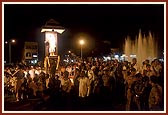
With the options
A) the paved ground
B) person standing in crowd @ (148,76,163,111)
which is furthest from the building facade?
person standing in crowd @ (148,76,163,111)

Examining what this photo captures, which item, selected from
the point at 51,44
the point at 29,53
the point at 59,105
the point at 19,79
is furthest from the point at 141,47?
the point at 19,79

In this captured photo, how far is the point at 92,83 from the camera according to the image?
800 centimetres

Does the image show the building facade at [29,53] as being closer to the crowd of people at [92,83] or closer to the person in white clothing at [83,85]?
the crowd of people at [92,83]

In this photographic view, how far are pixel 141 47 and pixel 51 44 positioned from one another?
1.66 meters

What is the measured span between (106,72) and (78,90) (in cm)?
63

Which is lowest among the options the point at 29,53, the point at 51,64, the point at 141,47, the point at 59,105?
the point at 59,105

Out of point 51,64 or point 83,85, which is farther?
point 83,85

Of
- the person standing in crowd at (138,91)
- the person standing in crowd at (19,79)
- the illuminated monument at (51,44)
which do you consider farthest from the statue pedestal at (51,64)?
the person standing in crowd at (138,91)

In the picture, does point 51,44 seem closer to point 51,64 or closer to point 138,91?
point 51,64

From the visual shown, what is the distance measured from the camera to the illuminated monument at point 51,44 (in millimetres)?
7686

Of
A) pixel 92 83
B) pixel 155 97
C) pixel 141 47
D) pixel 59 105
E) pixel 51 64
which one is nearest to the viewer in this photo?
pixel 155 97

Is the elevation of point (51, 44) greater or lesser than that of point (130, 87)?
greater

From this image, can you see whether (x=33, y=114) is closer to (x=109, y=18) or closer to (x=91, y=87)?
(x=91, y=87)

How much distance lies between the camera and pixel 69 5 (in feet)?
24.2
